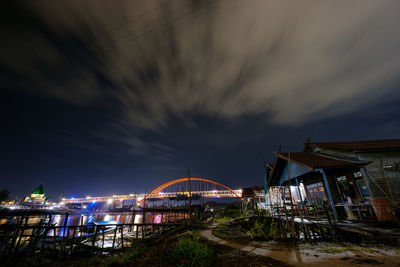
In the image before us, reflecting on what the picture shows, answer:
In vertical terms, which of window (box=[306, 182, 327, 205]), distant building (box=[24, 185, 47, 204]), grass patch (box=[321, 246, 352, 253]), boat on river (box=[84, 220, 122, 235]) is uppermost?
distant building (box=[24, 185, 47, 204])

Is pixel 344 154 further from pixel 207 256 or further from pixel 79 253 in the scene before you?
pixel 79 253

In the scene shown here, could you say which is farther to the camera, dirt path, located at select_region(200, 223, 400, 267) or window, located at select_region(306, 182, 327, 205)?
window, located at select_region(306, 182, 327, 205)

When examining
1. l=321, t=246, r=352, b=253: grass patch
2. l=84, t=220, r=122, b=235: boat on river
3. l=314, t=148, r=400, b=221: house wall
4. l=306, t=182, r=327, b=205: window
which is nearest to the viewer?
l=321, t=246, r=352, b=253: grass patch

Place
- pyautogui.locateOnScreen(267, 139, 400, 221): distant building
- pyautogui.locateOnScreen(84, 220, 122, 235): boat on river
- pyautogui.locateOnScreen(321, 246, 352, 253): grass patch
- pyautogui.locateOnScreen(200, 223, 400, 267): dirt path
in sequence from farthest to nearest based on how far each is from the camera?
pyautogui.locateOnScreen(84, 220, 122, 235): boat on river < pyautogui.locateOnScreen(267, 139, 400, 221): distant building < pyautogui.locateOnScreen(321, 246, 352, 253): grass patch < pyautogui.locateOnScreen(200, 223, 400, 267): dirt path

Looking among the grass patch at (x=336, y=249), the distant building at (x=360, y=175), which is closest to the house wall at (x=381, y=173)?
the distant building at (x=360, y=175)

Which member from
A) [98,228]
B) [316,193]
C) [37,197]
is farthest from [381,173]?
[37,197]

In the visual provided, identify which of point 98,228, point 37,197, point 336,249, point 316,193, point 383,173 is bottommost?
point 98,228

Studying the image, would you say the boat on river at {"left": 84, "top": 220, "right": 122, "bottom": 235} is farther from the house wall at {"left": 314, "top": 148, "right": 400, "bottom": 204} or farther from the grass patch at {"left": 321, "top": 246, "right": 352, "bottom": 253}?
the house wall at {"left": 314, "top": 148, "right": 400, "bottom": 204}

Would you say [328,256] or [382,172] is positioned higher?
[382,172]

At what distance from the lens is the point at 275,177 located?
19594 millimetres

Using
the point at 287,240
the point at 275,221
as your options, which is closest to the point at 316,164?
the point at 287,240

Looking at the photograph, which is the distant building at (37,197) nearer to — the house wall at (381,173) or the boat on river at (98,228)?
the boat on river at (98,228)

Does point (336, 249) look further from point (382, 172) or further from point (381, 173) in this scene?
point (382, 172)

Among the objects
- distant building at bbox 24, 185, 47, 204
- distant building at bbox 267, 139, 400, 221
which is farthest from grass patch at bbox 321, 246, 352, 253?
distant building at bbox 24, 185, 47, 204
